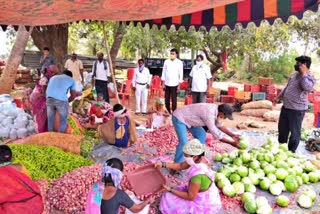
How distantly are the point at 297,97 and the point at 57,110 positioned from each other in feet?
12.2

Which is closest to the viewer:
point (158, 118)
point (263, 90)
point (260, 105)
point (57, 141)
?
point (57, 141)

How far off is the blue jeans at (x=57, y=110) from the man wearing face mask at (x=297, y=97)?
11.4 feet

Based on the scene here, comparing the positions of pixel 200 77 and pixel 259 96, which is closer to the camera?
pixel 200 77

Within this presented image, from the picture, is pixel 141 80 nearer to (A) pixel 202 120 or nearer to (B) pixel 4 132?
(B) pixel 4 132

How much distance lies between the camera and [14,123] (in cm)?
646

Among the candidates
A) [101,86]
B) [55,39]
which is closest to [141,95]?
[101,86]

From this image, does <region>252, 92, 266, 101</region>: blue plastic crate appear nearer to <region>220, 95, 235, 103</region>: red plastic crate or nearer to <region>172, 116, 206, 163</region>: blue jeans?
<region>220, 95, 235, 103</region>: red plastic crate

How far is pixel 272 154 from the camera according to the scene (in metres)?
4.80

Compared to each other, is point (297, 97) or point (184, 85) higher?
point (297, 97)

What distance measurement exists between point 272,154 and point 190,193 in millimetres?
1841

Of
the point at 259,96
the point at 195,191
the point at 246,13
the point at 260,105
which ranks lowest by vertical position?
the point at 195,191

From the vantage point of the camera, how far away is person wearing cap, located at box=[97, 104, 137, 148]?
545 cm

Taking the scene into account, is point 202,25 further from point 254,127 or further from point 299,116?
point 254,127

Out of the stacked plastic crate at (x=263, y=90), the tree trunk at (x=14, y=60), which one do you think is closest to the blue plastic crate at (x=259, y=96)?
the stacked plastic crate at (x=263, y=90)
